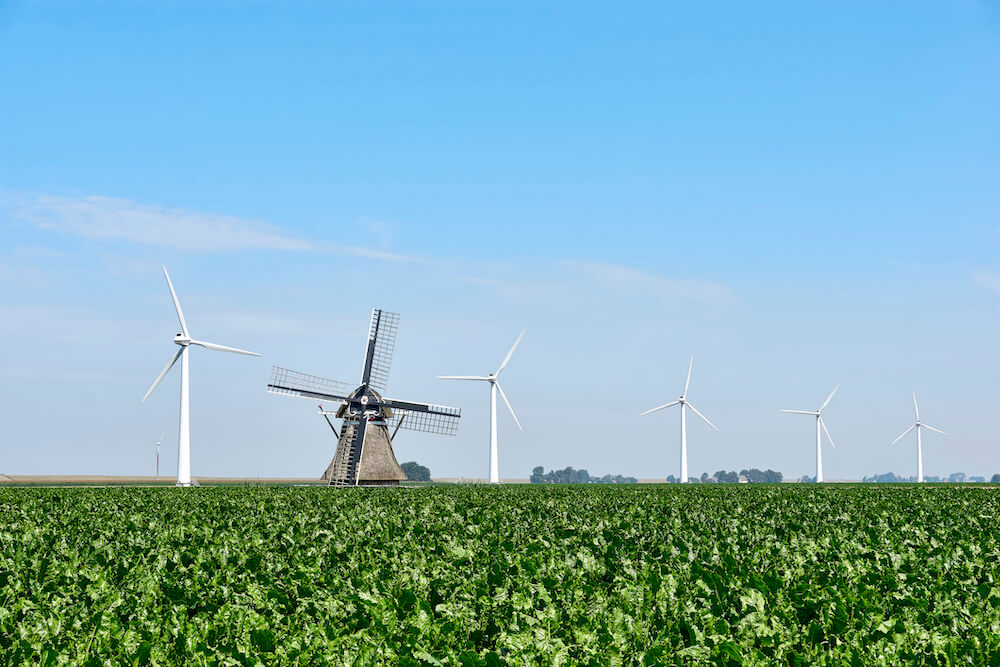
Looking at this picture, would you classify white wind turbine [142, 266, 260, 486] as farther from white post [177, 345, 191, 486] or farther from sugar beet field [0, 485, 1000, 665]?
sugar beet field [0, 485, 1000, 665]

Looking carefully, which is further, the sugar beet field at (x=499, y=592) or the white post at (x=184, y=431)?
the white post at (x=184, y=431)

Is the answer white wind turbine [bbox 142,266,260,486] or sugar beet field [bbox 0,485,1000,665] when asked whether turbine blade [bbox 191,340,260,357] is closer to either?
white wind turbine [bbox 142,266,260,486]

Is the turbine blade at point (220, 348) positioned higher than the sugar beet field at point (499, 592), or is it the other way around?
the turbine blade at point (220, 348)

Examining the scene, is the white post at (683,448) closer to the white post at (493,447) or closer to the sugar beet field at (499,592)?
the white post at (493,447)

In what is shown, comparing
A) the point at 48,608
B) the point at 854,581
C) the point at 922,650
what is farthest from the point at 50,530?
the point at 922,650

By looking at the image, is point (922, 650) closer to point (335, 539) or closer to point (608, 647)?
point (608, 647)

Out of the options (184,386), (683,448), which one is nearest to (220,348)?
(184,386)

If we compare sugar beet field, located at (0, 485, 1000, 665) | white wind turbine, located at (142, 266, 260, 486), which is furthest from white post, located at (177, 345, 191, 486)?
sugar beet field, located at (0, 485, 1000, 665)

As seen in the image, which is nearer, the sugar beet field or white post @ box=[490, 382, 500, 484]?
the sugar beet field

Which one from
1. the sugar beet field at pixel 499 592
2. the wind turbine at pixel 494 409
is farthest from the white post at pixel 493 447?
the sugar beet field at pixel 499 592

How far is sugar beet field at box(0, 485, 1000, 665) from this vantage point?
10422 mm

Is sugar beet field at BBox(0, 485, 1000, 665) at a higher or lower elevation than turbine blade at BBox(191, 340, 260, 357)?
lower

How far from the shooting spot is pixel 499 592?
14086mm

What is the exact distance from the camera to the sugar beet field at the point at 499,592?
34.2 ft
